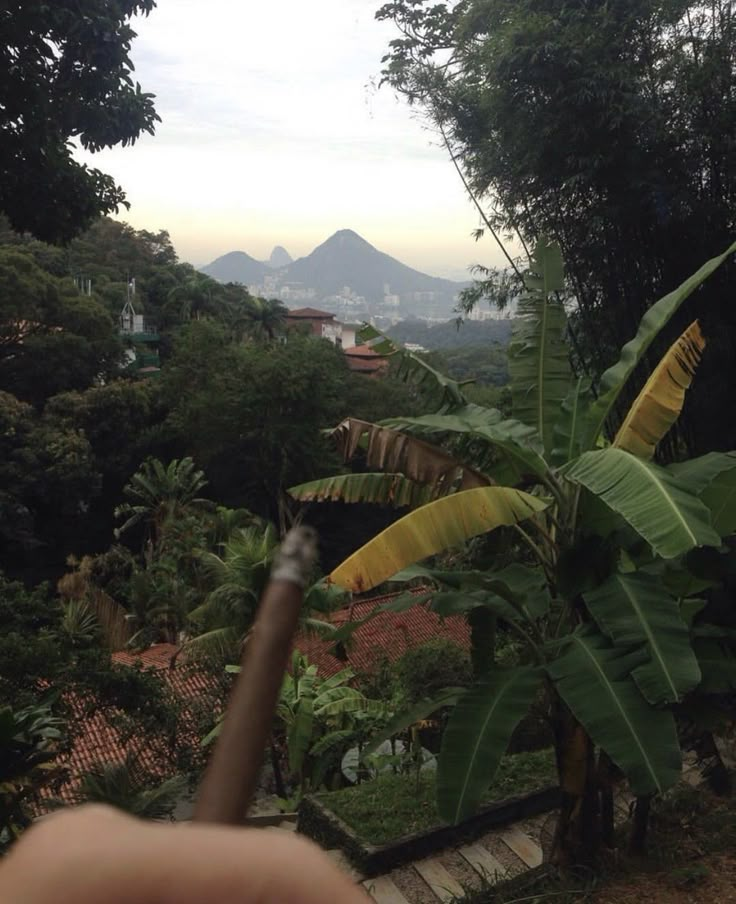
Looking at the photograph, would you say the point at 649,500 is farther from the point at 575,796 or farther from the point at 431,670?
the point at 431,670

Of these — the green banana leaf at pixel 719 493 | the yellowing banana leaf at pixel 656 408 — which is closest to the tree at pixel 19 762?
the yellowing banana leaf at pixel 656 408

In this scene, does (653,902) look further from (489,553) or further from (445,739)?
(489,553)

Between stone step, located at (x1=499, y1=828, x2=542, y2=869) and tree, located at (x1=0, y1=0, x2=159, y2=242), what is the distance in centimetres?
523

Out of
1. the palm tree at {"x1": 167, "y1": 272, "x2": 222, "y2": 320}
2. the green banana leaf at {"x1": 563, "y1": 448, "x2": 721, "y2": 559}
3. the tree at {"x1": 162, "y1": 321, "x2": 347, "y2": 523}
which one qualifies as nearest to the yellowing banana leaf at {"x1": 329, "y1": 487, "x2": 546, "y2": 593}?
the green banana leaf at {"x1": 563, "y1": 448, "x2": 721, "y2": 559}

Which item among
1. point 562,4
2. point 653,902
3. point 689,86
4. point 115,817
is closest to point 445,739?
point 653,902

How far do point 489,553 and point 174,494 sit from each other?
14301 millimetres

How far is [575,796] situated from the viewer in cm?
409

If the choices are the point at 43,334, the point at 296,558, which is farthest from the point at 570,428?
the point at 43,334

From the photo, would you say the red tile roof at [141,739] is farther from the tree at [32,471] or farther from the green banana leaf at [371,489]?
the tree at [32,471]

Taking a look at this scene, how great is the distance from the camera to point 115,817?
1.46 ft

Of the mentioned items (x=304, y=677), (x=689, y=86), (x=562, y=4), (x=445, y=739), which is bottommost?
(x=304, y=677)

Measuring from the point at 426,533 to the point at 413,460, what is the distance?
2.29ft

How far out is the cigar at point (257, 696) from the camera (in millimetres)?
436

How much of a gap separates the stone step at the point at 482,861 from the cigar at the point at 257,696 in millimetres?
4747
